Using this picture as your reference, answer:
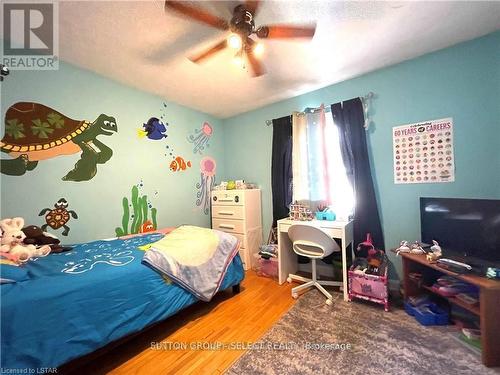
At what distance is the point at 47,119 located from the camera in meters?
1.94

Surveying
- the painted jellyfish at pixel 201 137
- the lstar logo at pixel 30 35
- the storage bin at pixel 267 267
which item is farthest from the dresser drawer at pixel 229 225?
the lstar logo at pixel 30 35

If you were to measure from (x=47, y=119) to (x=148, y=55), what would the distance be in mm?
1108

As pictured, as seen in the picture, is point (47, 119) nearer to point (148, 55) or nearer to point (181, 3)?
point (148, 55)

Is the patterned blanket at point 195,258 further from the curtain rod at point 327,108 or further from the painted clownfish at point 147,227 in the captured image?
the curtain rod at point 327,108

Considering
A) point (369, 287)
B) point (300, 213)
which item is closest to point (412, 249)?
point (369, 287)

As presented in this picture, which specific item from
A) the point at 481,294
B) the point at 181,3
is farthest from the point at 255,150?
the point at 481,294

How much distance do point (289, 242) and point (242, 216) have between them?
72 cm

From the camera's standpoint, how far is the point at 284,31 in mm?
1453

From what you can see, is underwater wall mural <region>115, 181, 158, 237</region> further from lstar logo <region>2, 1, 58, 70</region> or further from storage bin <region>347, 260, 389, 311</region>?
storage bin <region>347, 260, 389, 311</region>

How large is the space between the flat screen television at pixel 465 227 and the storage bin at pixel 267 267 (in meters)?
1.59

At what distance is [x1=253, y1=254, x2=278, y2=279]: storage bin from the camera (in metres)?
2.67

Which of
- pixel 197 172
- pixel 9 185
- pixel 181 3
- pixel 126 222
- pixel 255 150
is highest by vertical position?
pixel 181 3

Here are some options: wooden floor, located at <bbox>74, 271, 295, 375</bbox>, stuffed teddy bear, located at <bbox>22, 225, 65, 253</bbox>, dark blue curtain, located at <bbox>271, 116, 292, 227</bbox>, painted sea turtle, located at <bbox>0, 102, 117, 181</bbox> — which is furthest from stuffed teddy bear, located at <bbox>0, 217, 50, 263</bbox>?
dark blue curtain, located at <bbox>271, 116, 292, 227</bbox>

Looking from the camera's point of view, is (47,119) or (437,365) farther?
(47,119)
